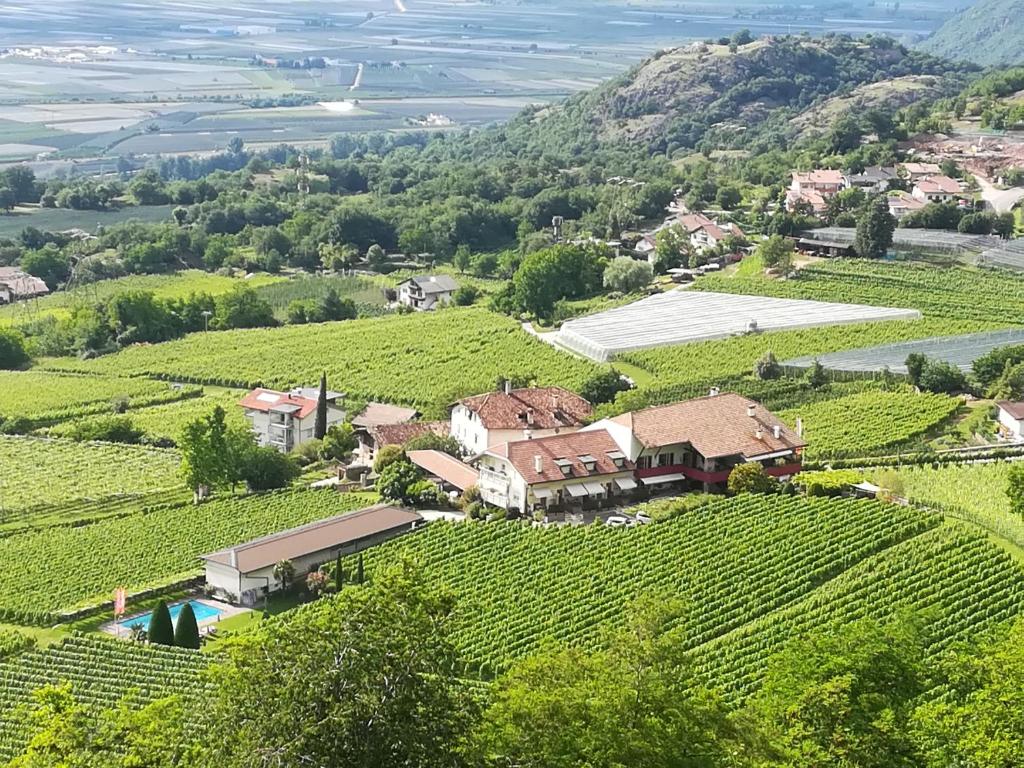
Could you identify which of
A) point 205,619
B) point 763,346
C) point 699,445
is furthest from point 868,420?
point 205,619

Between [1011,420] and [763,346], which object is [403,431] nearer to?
[763,346]

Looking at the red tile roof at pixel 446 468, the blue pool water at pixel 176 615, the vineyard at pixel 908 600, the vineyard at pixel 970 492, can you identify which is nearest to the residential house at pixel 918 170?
the vineyard at pixel 970 492

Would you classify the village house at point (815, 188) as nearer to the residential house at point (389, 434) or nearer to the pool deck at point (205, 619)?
the residential house at point (389, 434)

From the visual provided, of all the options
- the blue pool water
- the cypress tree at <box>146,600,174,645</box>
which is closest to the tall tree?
the blue pool water

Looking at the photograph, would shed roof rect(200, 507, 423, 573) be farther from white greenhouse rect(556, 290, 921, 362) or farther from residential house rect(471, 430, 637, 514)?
white greenhouse rect(556, 290, 921, 362)

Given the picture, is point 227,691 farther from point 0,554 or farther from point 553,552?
point 0,554

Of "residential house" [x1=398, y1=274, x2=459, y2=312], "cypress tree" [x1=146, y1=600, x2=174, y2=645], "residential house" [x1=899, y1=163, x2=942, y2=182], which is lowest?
"residential house" [x1=398, y1=274, x2=459, y2=312]
